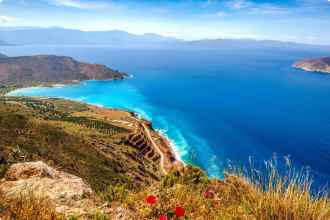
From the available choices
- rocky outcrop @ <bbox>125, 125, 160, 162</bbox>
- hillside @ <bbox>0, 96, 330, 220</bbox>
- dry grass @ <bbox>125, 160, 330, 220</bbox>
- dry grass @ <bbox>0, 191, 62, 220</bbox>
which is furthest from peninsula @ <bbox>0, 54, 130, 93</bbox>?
dry grass @ <bbox>125, 160, 330, 220</bbox>

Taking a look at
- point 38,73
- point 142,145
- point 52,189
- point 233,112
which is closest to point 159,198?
point 52,189

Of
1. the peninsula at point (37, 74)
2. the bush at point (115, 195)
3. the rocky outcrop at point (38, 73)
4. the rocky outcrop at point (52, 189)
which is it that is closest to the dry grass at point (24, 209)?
the rocky outcrop at point (52, 189)

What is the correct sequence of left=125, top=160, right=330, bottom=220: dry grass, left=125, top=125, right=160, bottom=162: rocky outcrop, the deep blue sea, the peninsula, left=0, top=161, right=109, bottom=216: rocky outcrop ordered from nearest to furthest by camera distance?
1. left=125, top=160, right=330, bottom=220: dry grass
2. left=0, top=161, right=109, bottom=216: rocky outcrop
3. left=125, top=125, right=160, bottom=162: rocky outcrop
4. the deep blue sea
5. the peninsula

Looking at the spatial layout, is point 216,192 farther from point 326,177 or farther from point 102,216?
point 326,177

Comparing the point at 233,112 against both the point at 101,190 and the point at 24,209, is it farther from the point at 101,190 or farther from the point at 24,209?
the point at 24,209

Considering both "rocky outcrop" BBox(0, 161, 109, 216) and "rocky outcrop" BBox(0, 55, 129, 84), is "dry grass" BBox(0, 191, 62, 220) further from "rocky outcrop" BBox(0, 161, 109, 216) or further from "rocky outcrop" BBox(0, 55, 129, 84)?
"rocky outcrop" BBox(0, 55, 129, 84)

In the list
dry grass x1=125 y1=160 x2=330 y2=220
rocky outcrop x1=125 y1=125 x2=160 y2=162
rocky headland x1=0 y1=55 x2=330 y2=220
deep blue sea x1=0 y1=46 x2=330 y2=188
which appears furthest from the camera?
deep blue sea x1=0 y1=46 x2=330 y2=188
